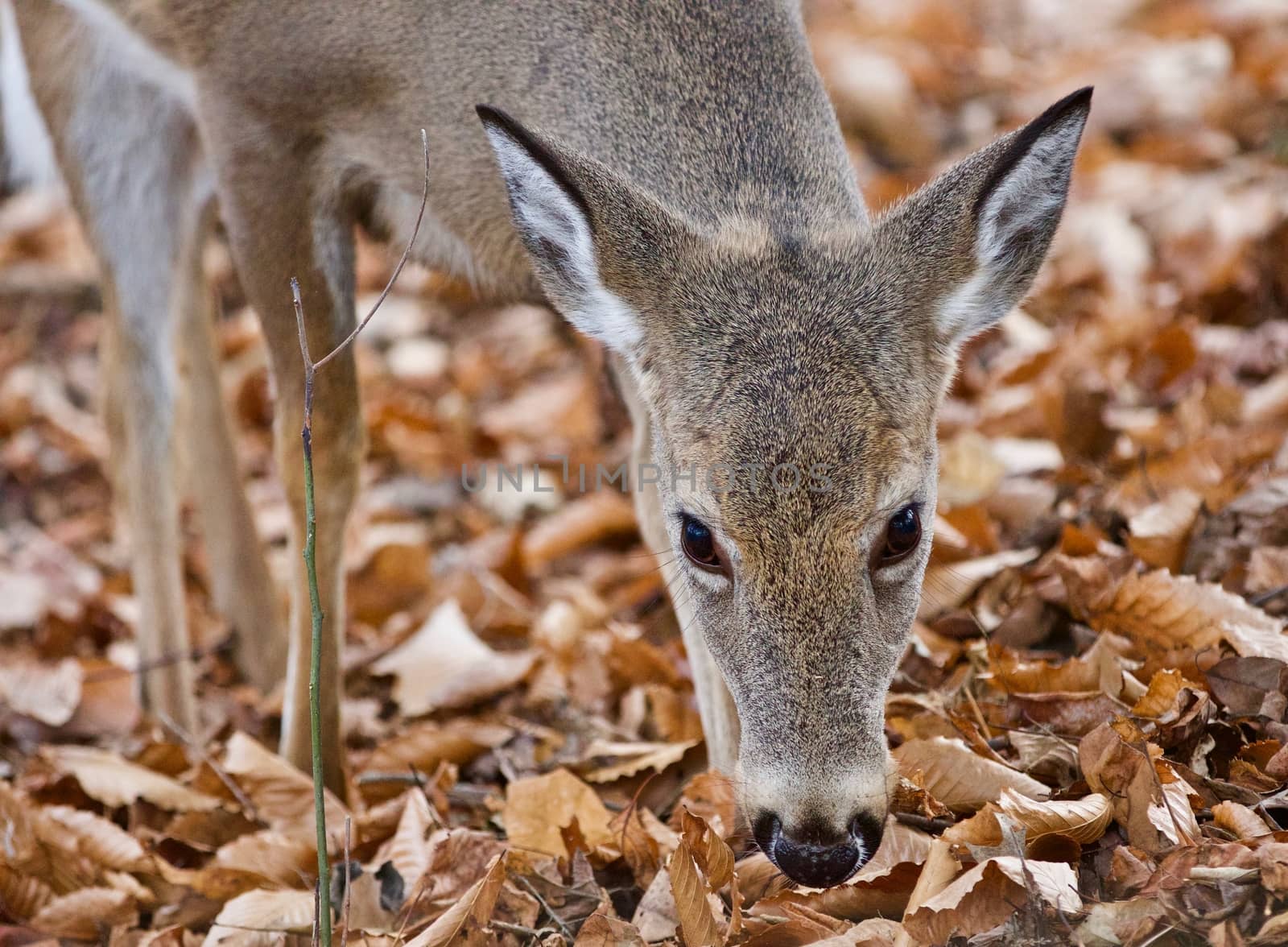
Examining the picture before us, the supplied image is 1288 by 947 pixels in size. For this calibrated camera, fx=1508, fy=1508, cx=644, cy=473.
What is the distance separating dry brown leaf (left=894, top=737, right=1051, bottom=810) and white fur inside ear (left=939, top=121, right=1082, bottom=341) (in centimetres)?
91

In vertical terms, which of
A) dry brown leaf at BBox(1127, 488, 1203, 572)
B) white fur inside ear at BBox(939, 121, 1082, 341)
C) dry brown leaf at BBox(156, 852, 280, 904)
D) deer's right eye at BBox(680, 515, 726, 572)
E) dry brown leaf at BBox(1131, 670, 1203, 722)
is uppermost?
white fur inside ear at BBox(939, 121, 1082, 341)

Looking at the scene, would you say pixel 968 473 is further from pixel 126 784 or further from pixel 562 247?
pixel 126 784

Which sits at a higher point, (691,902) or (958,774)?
(958,774)

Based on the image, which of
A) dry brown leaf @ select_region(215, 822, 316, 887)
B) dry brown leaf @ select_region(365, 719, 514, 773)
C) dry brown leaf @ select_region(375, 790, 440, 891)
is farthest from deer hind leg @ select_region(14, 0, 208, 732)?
dry brown leaf @ select_region(375, 790, 440, 891)

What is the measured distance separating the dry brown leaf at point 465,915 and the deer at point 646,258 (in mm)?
597

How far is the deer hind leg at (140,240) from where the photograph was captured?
520 cm

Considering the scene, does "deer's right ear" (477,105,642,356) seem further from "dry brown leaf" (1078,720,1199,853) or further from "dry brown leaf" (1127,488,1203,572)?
"dry brown leaf" (1127,488,1203,572)

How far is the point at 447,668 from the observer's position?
15.9 feet

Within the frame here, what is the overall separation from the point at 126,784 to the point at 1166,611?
285cm

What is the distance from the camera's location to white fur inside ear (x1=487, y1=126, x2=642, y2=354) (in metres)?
3.20

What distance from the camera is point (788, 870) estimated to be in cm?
280

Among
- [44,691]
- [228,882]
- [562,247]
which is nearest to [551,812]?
[228,882]

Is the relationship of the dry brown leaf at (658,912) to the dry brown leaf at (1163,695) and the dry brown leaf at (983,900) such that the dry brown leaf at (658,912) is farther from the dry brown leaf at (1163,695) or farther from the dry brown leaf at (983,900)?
the dry brown leaf at (1163,695)

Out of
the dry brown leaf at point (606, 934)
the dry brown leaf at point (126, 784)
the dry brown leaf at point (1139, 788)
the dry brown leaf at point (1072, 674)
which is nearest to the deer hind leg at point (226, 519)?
the dry brown leaf at point (126, 784)
